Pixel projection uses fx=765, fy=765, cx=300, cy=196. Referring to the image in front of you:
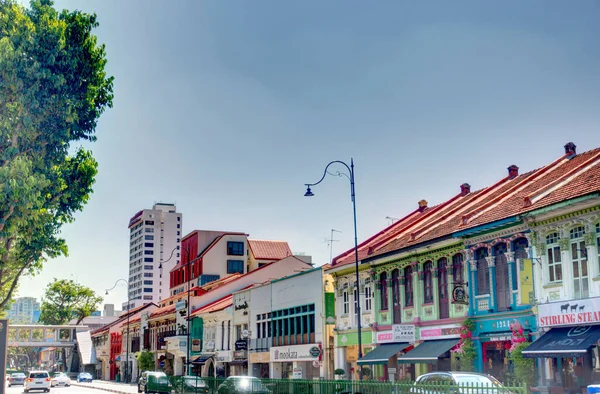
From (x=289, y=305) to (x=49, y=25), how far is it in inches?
1238

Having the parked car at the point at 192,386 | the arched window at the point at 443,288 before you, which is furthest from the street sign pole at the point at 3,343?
the arched window at the point at 443,288

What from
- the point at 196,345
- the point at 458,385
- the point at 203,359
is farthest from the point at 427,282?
the point at 196,345

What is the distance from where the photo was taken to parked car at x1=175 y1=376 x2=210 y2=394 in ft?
145

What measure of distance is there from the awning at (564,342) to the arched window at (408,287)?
404 inches

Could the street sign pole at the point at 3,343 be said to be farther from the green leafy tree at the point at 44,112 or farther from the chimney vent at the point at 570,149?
the chimney vent at the point at 570,149

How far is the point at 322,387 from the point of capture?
1161 inches

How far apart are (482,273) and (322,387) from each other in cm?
896

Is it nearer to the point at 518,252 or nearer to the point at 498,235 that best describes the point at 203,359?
the point at 498,235

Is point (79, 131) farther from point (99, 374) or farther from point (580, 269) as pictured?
point (99, 374)

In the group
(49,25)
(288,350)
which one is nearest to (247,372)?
(288,350)

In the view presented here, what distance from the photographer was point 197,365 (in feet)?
238

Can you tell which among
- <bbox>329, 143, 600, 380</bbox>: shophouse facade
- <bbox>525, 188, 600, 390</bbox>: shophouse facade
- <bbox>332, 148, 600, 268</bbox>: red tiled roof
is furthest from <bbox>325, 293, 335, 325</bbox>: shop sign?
<bbox>525, 188, 600, 390</bbox>: shophouse facade

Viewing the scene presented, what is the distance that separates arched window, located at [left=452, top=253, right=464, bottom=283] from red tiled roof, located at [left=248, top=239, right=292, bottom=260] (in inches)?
2417

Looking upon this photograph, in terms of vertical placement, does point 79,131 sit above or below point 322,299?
above
